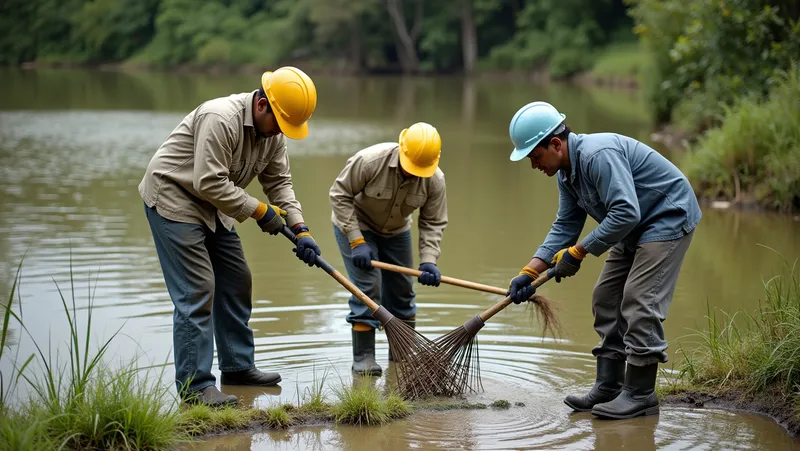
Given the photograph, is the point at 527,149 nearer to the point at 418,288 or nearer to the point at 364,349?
the point at 364,349

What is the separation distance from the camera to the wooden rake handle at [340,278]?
18.3 feet

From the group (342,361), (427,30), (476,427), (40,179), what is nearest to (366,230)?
(342,361)

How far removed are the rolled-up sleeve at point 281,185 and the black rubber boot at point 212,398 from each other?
1.16m

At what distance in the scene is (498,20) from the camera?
57.4m

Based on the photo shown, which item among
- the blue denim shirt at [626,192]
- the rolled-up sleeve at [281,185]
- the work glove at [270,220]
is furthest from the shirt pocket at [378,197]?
the blue denim shirt at [626,192]

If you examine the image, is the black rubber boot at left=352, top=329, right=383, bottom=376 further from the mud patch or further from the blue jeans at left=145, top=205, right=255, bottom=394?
the mud patch

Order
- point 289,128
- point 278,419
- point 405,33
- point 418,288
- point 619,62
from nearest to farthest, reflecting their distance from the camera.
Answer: point 278,419 → point 289,128 → point 418,288 → point 619,62 → point 405,33

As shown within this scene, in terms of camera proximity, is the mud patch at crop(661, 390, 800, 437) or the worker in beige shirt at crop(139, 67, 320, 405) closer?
the mud patch at crop(661, 390, 800, 437)

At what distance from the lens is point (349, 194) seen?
19.7 ft

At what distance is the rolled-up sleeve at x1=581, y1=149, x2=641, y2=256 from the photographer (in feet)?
15.3

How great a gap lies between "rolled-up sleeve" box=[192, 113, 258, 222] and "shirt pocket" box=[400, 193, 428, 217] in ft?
4.15

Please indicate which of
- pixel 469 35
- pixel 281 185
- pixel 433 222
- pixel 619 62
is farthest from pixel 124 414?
pixel 469 35

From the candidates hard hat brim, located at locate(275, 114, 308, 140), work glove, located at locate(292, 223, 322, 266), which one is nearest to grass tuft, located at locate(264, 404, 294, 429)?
work glove, located at locate(292, 223, 322, 266)

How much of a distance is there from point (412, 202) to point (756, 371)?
7.20 ft
